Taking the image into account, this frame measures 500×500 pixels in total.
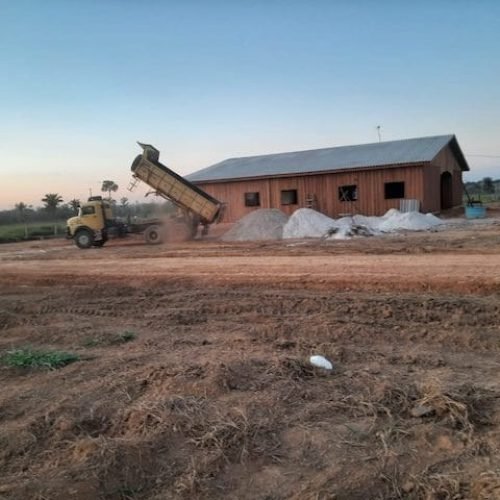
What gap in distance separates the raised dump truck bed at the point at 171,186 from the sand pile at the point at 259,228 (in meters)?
1.44

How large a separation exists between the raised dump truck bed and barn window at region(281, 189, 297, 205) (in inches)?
356

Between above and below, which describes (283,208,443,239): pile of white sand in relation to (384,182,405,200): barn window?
below

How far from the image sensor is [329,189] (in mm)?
31156

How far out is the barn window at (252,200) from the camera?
3384 centimetres

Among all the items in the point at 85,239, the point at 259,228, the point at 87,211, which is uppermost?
the point at 87,211

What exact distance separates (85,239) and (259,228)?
28.9 feet

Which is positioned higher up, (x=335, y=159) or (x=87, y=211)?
(x=335, y=159)

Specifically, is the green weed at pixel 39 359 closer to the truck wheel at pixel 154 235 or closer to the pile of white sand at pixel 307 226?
the pile of white sand at pixel 307 226


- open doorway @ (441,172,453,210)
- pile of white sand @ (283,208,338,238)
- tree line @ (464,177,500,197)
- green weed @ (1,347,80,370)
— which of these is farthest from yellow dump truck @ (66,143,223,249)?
tree line @ (464,177,500,197)

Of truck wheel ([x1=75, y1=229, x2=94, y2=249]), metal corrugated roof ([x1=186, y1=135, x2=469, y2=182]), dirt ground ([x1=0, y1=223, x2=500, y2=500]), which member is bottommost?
dirt ground ([x1=0, y1=223, x2=500, y2=500])

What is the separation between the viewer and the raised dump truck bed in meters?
24.2

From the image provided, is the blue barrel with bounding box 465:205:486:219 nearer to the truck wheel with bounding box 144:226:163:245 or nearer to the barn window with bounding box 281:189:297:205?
the barn window with bounding box 281:189:297:205

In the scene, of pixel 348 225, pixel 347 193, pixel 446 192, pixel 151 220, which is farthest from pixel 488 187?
pixel 151 220

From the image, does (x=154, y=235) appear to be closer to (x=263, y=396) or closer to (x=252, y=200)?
(x=252, y=200)
